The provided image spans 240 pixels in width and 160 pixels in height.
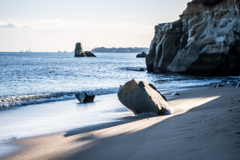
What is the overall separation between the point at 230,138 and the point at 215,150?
17.7 inches

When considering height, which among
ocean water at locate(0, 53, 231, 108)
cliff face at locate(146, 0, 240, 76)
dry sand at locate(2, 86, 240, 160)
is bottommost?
ocean water at locate(0, 53, 231, 108)

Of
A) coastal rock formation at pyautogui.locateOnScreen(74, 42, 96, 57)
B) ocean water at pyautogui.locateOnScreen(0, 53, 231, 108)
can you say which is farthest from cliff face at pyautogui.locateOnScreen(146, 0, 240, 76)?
coastal rock formation at pyautogui.locateOnScreen(74, 42, 96, 57)

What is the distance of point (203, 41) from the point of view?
24391 millimetres

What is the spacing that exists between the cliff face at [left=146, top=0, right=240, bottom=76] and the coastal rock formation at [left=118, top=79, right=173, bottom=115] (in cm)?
1759

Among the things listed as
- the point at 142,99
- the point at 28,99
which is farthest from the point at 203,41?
the point at 142,99

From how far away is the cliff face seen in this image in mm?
22375

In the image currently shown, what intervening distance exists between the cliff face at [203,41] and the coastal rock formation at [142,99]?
1759cm

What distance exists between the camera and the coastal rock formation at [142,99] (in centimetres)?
641

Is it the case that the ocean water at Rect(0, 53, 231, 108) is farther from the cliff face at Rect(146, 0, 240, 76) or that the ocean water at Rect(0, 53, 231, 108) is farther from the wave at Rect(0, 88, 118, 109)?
the cliff face at Rect(146, 0, 240, 76)

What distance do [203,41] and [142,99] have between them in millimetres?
19577

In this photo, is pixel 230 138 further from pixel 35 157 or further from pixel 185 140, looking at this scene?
pixel 35 157

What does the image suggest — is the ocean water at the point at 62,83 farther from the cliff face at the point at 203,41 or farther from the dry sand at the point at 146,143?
the dry sand at the point at 146,143

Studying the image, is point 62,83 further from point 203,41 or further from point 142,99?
point 142,99

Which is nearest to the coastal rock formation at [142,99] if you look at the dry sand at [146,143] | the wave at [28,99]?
the dry sand at [146,143]
